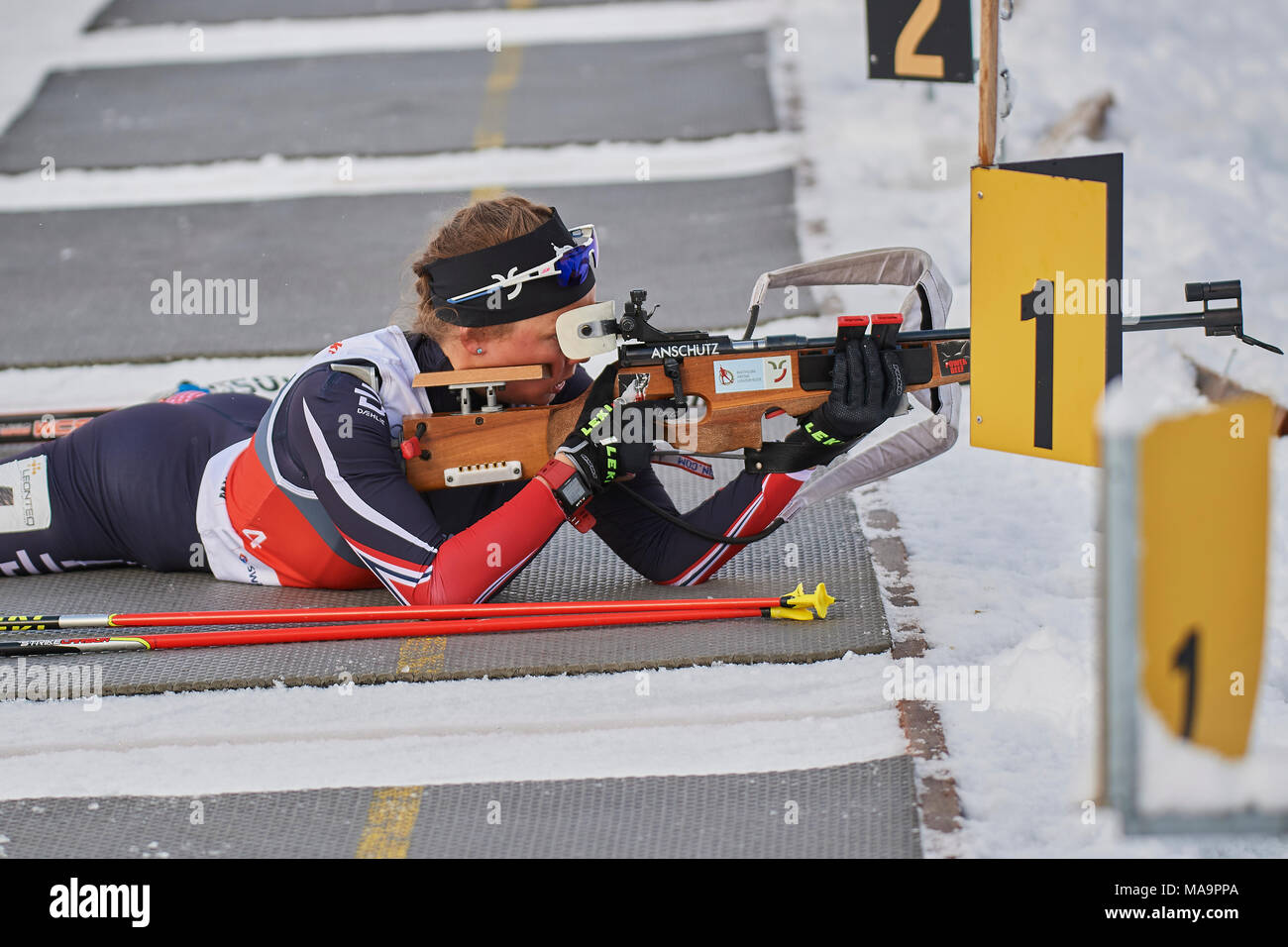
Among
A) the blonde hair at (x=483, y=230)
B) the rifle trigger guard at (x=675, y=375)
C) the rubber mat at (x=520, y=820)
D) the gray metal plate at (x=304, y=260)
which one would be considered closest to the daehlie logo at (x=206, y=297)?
the gray metal plate at (x=304, y=260)

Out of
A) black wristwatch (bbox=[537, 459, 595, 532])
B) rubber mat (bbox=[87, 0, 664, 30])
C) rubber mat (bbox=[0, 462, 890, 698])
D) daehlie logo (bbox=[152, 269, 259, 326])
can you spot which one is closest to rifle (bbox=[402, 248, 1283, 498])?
black wristwatch (bbox=[537, 459, 595, 532])

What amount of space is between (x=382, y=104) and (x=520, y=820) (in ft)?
24.3

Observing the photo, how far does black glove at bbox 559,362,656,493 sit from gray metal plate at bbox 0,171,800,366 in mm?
2600

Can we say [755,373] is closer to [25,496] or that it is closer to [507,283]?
[507,283]

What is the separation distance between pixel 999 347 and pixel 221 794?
2.03 meters

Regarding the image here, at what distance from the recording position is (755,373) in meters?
3.52

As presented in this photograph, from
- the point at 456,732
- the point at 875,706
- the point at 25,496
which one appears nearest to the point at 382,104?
the point at 25,496

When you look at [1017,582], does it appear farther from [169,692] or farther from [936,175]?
[936,175]

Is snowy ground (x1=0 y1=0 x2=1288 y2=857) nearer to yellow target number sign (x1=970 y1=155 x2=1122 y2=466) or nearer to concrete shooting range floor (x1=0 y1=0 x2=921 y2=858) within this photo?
concrete shooting range floor (x1=0 y1=0 x2=921 y2=858)

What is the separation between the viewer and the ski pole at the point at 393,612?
11.9ft

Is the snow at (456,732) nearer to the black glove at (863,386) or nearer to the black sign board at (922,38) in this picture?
the black glove at (863,386)
